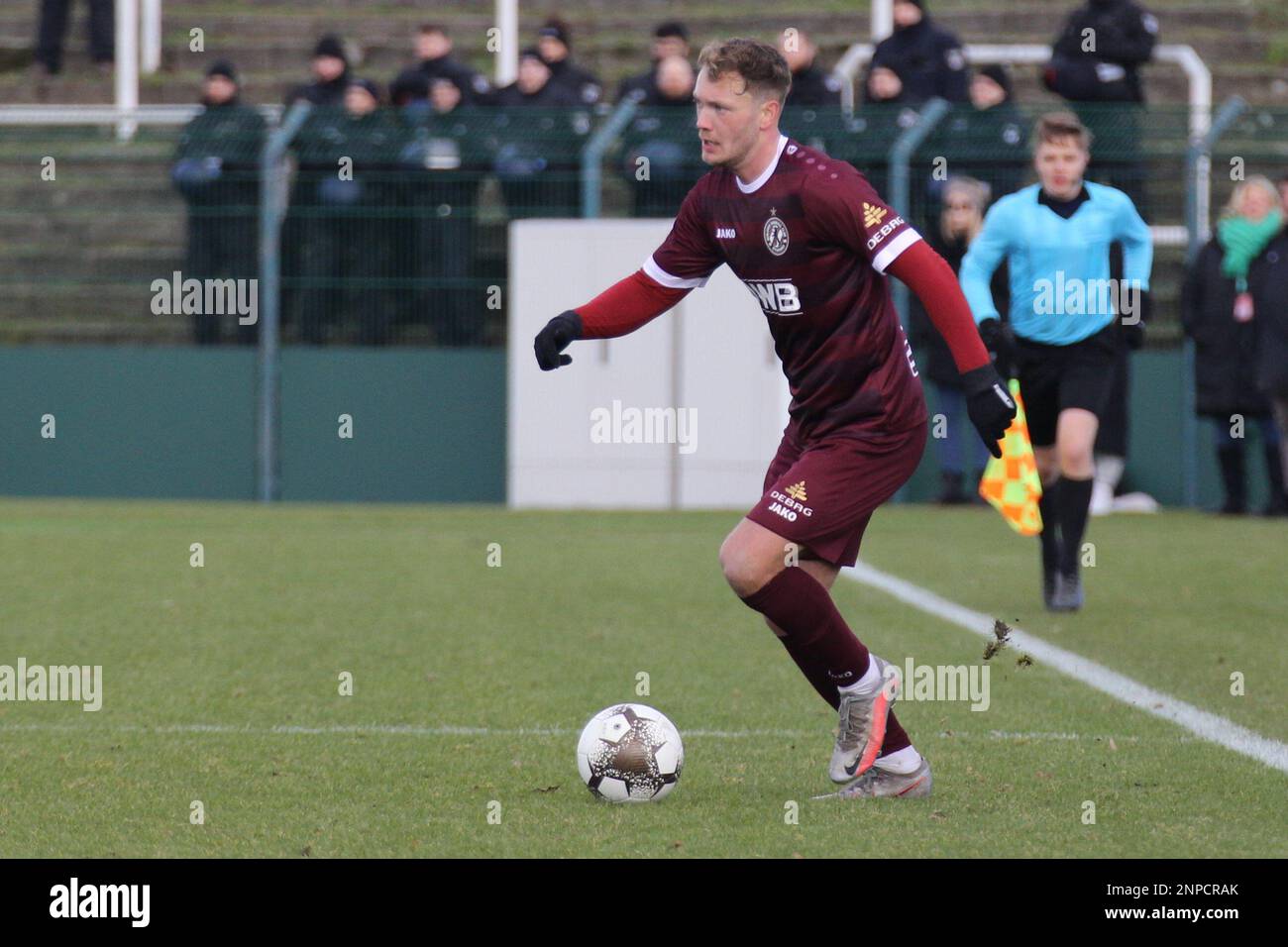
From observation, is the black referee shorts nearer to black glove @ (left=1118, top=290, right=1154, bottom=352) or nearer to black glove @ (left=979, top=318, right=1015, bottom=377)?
black glove @ (left=1118, top=290, right=1154, bottom=352)

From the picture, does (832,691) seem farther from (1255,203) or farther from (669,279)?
(1255,203)

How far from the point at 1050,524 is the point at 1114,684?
2.34m

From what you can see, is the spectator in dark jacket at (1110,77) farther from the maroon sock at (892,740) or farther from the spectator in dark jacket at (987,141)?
the maroon sock at (892,740)

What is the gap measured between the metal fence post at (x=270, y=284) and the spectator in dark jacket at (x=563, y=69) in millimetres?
1953

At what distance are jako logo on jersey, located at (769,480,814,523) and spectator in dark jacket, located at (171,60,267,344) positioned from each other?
12071 millimetres

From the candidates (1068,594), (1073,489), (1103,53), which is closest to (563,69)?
(1103,53)

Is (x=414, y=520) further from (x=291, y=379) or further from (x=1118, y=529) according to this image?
(x=1118, y=529)

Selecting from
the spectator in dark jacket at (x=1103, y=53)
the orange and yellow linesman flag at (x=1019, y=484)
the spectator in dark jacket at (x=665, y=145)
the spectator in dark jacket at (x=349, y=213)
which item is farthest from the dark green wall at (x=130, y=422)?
the orange and yellow linesman flag at (x=1019, y=484)

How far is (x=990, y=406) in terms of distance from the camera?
16.8 feet


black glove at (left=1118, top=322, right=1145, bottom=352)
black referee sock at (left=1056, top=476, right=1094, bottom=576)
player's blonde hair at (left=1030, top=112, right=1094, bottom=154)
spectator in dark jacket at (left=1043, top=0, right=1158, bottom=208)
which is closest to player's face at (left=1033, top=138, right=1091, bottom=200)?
player's blonde hair at (left=1030, top=112, right=1094, bottom=154)
